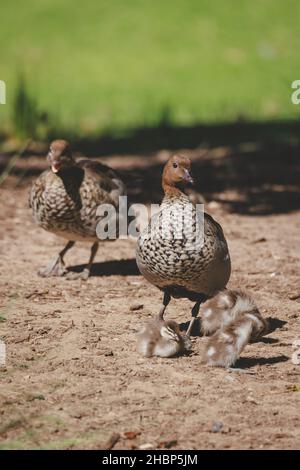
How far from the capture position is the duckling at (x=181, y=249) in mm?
5625

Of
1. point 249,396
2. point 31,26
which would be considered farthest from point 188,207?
point 31,26

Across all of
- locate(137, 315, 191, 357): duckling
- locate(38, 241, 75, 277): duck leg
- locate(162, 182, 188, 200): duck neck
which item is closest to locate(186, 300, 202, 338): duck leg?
locate(137, 315, 191, 357): duckling

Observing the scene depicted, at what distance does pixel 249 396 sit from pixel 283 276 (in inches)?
97.7

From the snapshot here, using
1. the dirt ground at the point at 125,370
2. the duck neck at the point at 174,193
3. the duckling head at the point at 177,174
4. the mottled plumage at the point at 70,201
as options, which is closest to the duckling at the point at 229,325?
the dirt ground at the point at 125,370

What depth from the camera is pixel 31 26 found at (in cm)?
1950

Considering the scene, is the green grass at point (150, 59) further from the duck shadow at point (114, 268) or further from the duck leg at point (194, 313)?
the duck leg at point (194, 313)

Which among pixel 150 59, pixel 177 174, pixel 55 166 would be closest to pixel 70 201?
pixel 55 166

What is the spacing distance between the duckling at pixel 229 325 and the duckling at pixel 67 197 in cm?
167

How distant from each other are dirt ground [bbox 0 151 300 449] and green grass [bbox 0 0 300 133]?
5.62 meters

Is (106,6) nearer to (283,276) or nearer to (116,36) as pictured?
(116,36)

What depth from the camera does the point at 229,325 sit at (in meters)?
5.52

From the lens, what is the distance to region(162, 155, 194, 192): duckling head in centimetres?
597

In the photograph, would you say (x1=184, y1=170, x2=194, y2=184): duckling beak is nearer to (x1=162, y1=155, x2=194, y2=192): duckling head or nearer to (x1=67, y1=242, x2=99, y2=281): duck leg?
(x1=162, y1=155, x2=194, y2=192): duckling head

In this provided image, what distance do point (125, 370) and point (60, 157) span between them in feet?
7.53
